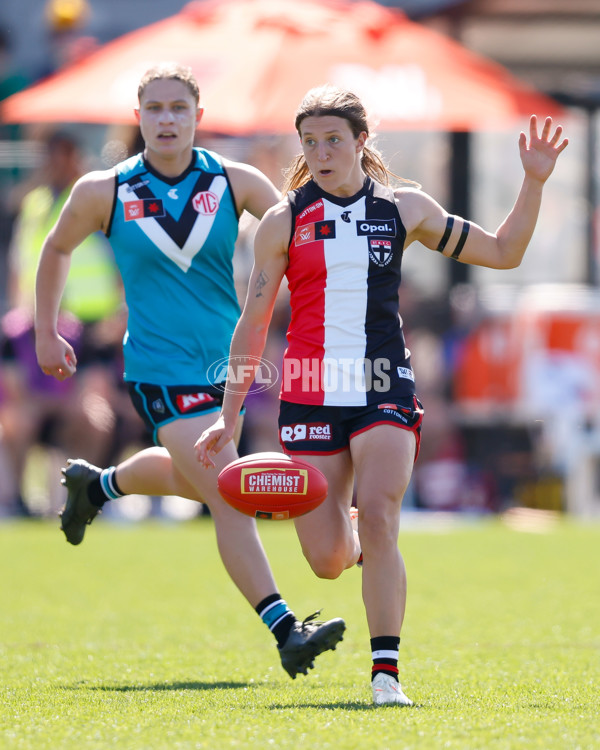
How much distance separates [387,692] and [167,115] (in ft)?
7.28

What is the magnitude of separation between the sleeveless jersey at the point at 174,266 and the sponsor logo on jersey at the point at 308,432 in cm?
65

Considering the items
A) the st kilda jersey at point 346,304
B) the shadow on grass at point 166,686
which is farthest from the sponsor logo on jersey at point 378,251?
the shadow on grass at point 166,686

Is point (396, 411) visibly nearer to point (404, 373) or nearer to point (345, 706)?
point (404, 373)

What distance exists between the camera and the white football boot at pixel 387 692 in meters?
4.40

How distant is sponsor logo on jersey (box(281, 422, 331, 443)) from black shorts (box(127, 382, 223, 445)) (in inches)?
24.1

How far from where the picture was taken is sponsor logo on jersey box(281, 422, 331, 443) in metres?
4.65

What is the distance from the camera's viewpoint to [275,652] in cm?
585

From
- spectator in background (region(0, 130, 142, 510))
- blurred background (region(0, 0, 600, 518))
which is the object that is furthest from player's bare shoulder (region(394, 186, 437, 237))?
spectator in background (region(0, 130, 142, 510))

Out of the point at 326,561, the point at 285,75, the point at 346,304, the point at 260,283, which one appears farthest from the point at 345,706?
the point at 285,75

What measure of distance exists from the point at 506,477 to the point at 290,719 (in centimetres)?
778

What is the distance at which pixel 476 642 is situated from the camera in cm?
595

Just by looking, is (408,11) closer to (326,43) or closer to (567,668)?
(326,43)

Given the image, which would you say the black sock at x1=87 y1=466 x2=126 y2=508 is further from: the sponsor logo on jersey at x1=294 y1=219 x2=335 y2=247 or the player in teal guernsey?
the sponsor logo on jersey at x1=294 y1=219 x2=335 y2=247

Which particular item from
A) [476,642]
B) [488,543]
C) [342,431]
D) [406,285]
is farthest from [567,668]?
[406,285]
